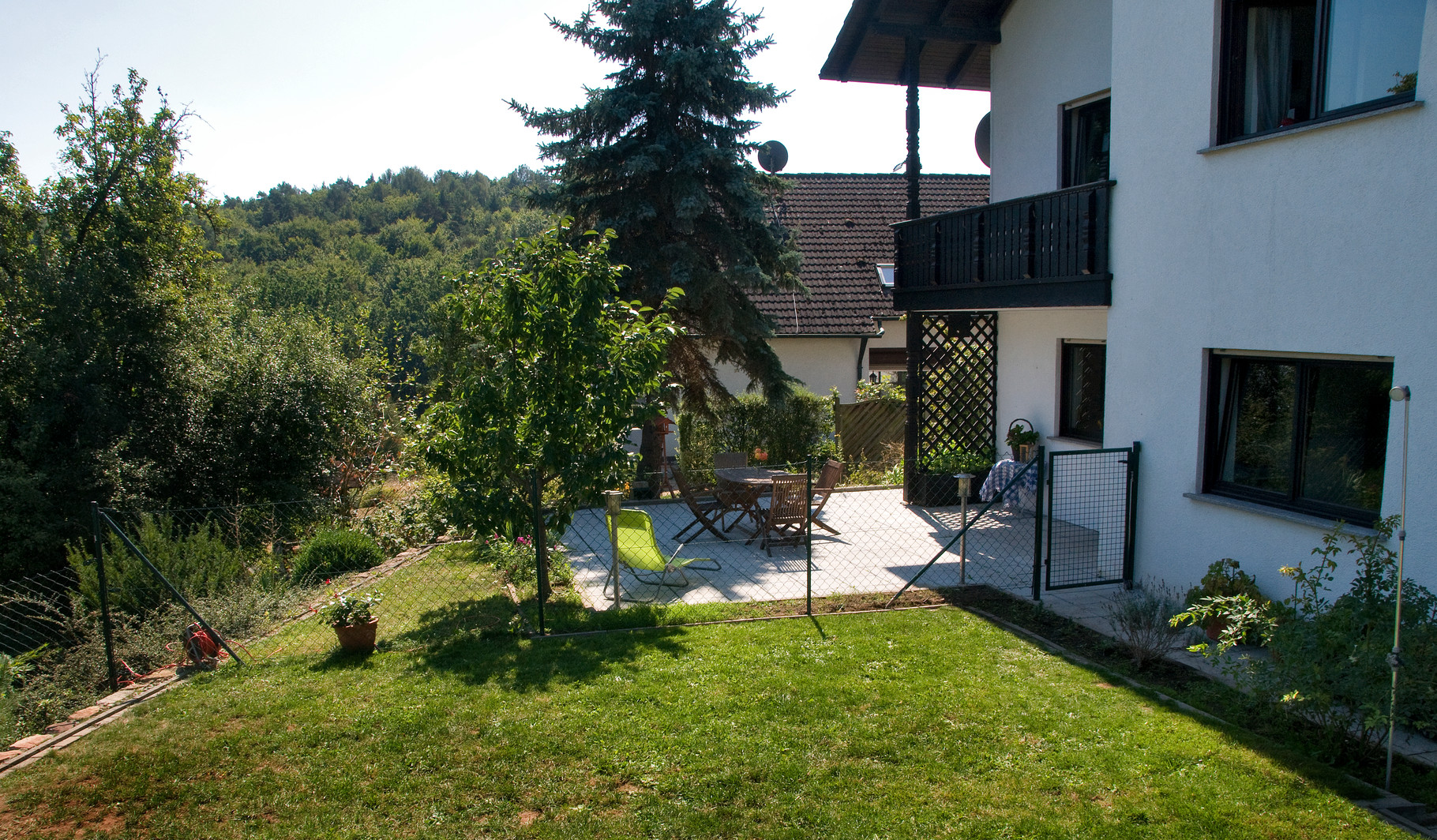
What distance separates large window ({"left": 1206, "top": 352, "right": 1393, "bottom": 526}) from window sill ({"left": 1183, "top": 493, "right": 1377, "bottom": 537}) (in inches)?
2.8

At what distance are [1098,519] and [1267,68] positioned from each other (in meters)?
4.89

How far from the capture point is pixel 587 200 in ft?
42.6

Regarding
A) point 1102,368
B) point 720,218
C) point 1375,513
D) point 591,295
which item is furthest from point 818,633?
point 720,218

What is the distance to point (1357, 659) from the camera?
15.2 ft

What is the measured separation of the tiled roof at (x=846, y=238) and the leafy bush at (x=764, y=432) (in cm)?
275

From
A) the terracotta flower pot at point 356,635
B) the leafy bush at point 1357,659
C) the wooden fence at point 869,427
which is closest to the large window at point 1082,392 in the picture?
the wooden fence at point 869,427

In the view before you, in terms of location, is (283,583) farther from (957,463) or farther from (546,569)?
(957,463)

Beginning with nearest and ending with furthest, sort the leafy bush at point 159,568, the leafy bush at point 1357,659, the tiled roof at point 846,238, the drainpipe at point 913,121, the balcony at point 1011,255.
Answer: the leafy bush at point 1357,659, the leafy bush at point 159,568, the balcony at point 1011,255, the drainpipe at point 913,121, the tiled roof at point 846,238

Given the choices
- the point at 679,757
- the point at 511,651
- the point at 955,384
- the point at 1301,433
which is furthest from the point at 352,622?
the point at 955,384

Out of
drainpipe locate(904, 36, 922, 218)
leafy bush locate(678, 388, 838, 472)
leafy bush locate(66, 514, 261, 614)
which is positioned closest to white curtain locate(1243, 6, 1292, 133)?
drainpipe locate(904, 36, 922, 218)

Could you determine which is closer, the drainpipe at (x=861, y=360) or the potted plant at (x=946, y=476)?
the potted plant at (x=946, y=476)

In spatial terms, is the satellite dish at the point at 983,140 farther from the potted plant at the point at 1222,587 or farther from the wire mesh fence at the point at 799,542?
the potted plant at the point at 1222,587

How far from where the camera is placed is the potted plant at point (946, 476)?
12438mm

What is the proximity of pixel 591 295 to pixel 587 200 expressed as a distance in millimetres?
5984
